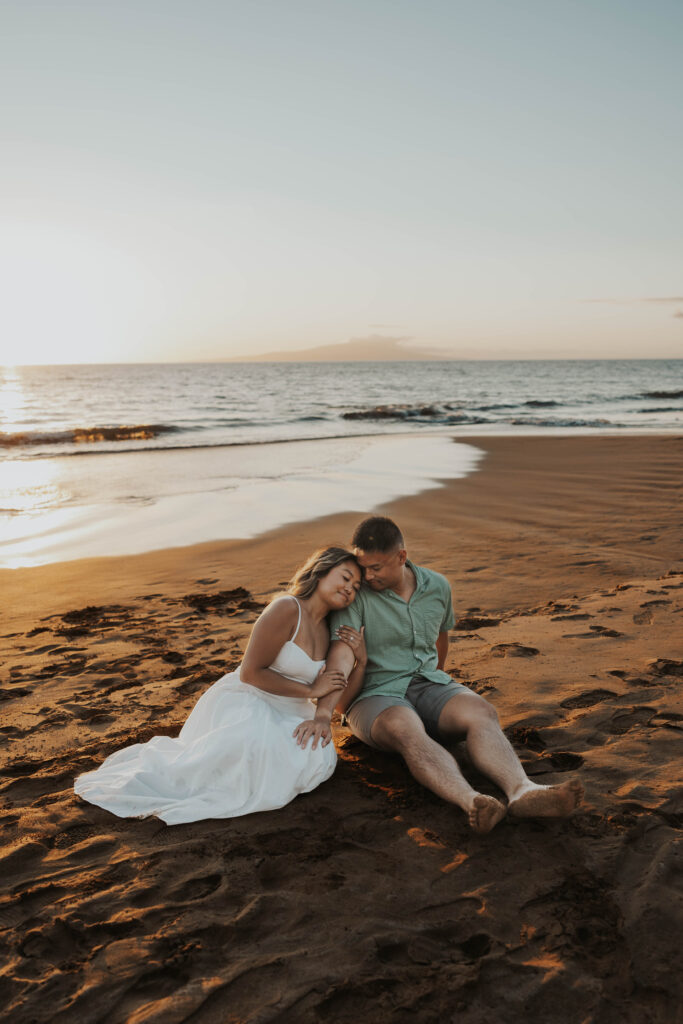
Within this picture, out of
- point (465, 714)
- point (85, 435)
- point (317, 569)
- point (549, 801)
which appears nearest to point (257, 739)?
point (317, 569)

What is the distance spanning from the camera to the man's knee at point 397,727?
367cm

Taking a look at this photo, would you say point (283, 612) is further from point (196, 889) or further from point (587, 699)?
point (587, 699)

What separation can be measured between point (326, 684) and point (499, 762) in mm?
929

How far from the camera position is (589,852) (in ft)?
10.1

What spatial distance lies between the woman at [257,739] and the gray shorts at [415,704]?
0.91 feet

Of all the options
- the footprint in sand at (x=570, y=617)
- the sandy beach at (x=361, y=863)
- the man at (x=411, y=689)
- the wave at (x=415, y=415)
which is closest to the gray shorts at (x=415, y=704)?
the man at (x=411, y=689)

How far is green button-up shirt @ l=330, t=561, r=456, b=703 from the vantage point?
4.01m

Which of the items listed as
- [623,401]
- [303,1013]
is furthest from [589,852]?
[623,401]

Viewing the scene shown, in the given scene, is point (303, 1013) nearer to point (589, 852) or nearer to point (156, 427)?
point (589, 852)

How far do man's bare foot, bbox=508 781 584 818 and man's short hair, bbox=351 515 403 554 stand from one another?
134 cm

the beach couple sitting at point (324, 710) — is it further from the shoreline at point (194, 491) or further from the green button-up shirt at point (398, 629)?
the shoreline at point (194, 491)

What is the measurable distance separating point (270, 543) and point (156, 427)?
777 inches

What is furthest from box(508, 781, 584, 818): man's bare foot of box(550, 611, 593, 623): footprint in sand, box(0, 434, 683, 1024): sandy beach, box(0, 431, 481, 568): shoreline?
box(0, 431, 481, 568): shoreline

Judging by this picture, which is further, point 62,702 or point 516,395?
point 516,395
